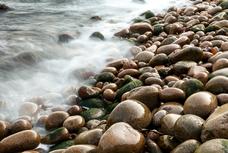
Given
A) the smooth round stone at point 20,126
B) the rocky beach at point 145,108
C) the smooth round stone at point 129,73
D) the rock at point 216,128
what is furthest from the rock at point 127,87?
the rock at point 216,128

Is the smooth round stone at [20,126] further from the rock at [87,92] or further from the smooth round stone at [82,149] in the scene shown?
the smooth round stone at [82,149]

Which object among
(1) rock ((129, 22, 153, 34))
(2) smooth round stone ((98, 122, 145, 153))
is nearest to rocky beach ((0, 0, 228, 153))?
(2) smooth round stone ((98, 122, 145, 153))

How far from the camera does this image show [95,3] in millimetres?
11727

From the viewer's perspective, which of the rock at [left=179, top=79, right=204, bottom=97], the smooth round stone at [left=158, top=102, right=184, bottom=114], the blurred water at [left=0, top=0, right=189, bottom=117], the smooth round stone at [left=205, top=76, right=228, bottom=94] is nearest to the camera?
the smooth round stone at [left=158, top=102, right=184, bottom=114]

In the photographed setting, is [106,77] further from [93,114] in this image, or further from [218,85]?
[218,85]

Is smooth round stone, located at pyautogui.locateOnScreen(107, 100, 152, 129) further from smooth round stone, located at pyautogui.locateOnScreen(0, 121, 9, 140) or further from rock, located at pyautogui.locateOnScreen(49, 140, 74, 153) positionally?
smooth round stone, located at pyautogui.locateOnScreen(0, 121, 9, 140)

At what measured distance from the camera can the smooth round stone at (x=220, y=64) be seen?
15.1ft

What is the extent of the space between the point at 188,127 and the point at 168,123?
287 millimetres

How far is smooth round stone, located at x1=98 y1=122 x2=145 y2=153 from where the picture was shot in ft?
10.2

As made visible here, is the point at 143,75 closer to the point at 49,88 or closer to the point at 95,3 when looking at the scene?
the point at 49,88

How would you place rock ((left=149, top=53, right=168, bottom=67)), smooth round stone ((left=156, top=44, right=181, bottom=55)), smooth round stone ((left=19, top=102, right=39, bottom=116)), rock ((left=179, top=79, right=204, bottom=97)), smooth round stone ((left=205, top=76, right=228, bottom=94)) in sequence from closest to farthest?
smooth round stone ((left=205, top=76, right=228, bottom=94)) → rock ((left=179, top=79, right=204, bottom=97)) → smooth round stone ((left=19, top=102, right=39, bottom=116)) → rock ((left=149, top=53, right=168, bottom=67)) → smooth round stone ((left=156, top=44, right=181, bottom=55))

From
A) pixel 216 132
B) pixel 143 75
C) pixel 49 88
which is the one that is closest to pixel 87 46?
pixel 49 88

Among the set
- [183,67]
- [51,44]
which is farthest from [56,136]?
[51,44]

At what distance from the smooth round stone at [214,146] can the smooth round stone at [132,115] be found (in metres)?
0.80
